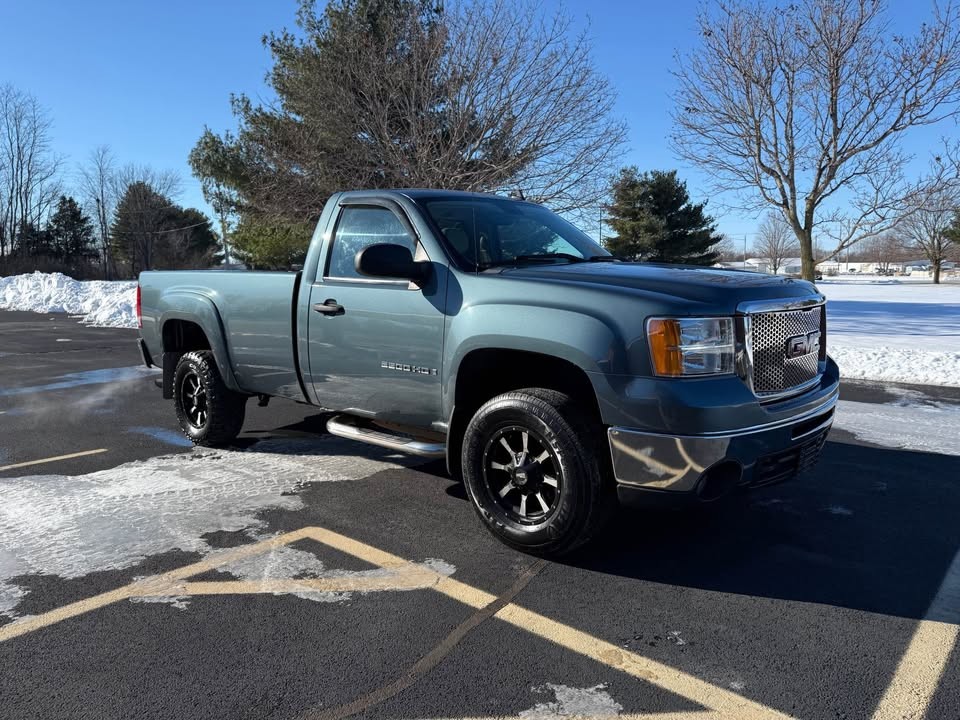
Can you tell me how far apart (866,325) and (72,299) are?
22.7 meters

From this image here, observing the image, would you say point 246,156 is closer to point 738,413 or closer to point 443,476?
point 443,476

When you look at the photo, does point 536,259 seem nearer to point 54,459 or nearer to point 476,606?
point 476,606

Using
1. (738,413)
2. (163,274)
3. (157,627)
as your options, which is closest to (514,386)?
(738,413)

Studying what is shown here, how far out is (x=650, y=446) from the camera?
3314mm

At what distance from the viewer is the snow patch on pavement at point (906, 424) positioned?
6.14 m

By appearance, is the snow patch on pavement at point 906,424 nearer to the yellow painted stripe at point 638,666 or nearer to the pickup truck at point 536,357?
the pickup truck at point 536,357

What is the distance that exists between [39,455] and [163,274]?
171cm

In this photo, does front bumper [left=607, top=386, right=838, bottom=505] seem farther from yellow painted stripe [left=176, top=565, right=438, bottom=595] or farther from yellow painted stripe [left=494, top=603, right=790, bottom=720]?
yellow painted stripe [left=176, top=565, right=438, bottom=595]

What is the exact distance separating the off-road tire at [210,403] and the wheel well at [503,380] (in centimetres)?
245

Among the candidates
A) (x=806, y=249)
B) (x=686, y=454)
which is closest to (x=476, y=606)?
(x=686, y=454)

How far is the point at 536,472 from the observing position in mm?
3705

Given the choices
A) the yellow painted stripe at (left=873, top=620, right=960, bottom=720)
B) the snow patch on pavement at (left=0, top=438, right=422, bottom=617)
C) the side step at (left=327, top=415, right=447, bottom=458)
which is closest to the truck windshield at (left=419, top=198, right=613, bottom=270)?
the side step at (left=327, top=415, right=447, bottom=458)

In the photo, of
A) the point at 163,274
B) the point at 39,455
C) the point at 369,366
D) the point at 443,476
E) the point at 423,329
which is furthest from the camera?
the point at 163,274

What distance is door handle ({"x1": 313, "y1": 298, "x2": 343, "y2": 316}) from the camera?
4.57 metres
